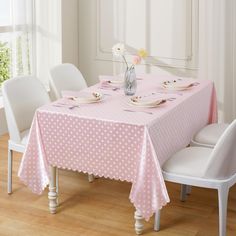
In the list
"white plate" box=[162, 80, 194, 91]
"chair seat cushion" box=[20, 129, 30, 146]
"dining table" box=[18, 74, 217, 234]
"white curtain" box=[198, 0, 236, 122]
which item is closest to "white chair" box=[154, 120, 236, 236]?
"dining table" box=[18, 74, 217, 234]

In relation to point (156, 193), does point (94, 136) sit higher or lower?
higher

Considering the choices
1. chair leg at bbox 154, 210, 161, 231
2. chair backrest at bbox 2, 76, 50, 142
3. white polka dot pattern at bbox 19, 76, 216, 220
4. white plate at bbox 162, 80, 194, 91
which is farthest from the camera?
white plate at bbox 162, 80, 194, 91

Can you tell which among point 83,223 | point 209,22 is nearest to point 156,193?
point 83,223

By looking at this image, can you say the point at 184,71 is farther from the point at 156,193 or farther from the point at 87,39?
the point at 156,193

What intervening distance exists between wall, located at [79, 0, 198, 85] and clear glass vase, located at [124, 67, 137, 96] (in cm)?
181

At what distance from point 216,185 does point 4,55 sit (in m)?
3.01

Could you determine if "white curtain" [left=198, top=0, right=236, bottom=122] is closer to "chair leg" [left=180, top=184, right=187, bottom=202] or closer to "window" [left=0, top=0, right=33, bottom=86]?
"window" [left=0, top=0, right=33, bottom=86]

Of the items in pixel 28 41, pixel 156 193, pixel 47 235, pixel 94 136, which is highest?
pixel 28 41

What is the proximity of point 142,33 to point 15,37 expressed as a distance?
1236mm

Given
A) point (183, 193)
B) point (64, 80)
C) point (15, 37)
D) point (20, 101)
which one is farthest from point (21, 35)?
point (183, 193)

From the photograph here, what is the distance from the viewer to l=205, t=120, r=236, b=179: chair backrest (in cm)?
312

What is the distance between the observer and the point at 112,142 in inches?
130

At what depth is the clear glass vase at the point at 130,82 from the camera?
3.88 m

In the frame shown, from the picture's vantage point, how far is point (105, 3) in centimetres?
593
